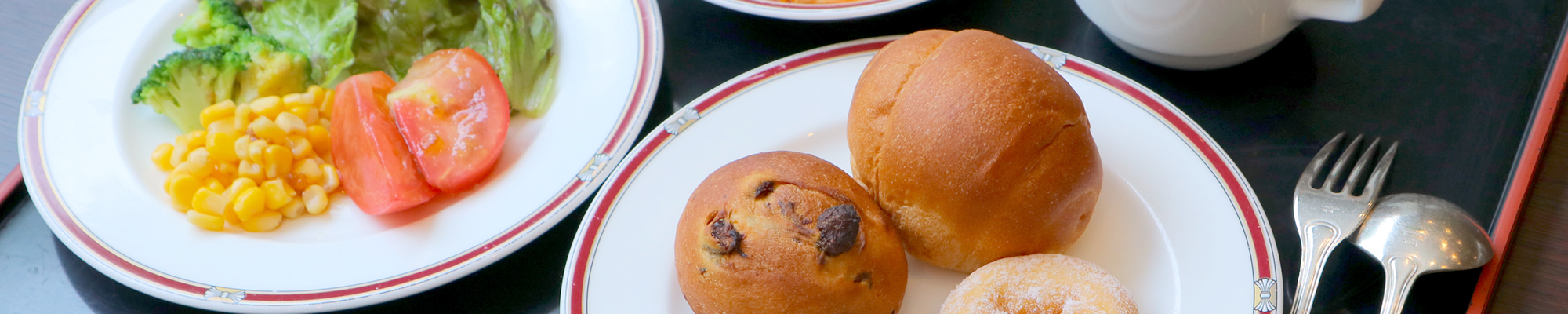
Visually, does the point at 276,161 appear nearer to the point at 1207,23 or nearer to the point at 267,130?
the point at 267,130

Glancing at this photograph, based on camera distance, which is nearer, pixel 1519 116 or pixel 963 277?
pixel 963 277

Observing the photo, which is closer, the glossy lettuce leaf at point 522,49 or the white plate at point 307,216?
the white plate at point 307,216

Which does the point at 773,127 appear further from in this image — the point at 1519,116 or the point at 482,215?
the point at 1519,116

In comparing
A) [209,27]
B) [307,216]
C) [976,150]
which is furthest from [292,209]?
[976,150]

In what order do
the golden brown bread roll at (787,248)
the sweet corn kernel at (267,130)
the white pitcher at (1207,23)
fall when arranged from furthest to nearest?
the sweet corn kernel at (267,130), the white pitcher at (1207,23), the golden brown bread roll at (787,248)

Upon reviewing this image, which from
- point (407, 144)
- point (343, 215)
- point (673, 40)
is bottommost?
point (343, 215)

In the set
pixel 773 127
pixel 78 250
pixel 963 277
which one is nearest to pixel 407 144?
pixel 78 250

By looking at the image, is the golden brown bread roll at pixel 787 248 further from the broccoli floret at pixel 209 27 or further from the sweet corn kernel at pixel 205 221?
the broccoli floret at pixel 209 27

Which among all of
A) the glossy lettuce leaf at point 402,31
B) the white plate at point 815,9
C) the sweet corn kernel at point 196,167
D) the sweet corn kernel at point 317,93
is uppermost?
the white plate at point 815,9

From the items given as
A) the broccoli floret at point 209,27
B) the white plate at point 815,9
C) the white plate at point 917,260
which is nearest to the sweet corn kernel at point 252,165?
the broccoli floret at point 209,27
